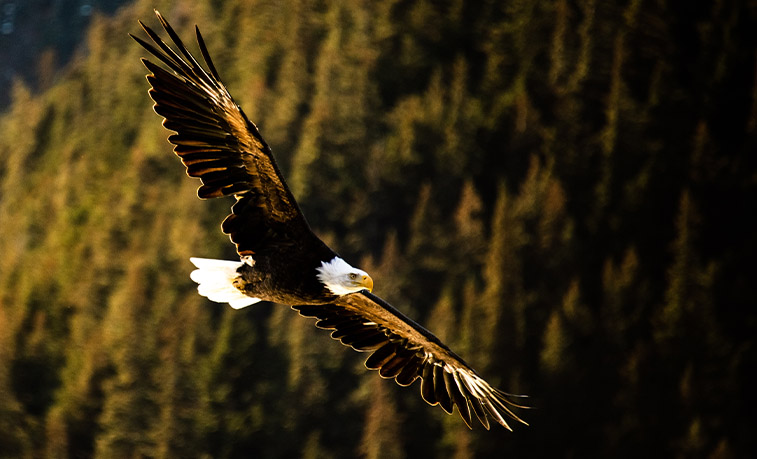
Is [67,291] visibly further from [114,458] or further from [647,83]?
[647,83]

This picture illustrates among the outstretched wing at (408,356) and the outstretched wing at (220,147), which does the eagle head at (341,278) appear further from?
the outstretched wing at (408,356)

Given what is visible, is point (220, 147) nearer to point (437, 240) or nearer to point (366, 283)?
point (366, 283)

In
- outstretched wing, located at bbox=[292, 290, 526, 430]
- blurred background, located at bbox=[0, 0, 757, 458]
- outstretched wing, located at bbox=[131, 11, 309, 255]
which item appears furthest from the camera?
blurred background, located at bbox=[0, 0, 757, 458]

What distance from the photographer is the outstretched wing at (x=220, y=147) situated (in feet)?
22.6

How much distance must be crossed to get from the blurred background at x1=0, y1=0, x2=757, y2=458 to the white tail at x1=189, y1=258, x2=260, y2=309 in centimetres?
2908

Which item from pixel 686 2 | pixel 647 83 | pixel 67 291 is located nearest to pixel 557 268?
pixel 647 83

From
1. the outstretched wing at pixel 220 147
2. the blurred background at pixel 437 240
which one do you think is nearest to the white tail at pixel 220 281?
the outstretched wing at pixel 220 147

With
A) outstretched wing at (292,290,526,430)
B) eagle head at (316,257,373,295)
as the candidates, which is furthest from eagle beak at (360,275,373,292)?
outstretched wing at (292,290,526,430)

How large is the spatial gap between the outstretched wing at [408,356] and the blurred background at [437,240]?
27708mm

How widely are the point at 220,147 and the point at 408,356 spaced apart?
274 cm

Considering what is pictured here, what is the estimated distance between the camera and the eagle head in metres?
7.12

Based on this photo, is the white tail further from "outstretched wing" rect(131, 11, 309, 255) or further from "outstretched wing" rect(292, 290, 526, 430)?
"outstretched wing" rect(292, 290, 526, 430)

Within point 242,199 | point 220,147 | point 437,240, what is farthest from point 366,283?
point 437,240

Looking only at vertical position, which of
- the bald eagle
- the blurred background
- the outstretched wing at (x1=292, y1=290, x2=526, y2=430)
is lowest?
the outstretched wing at (x1=292, y1=290, x2=526, y2=430)
